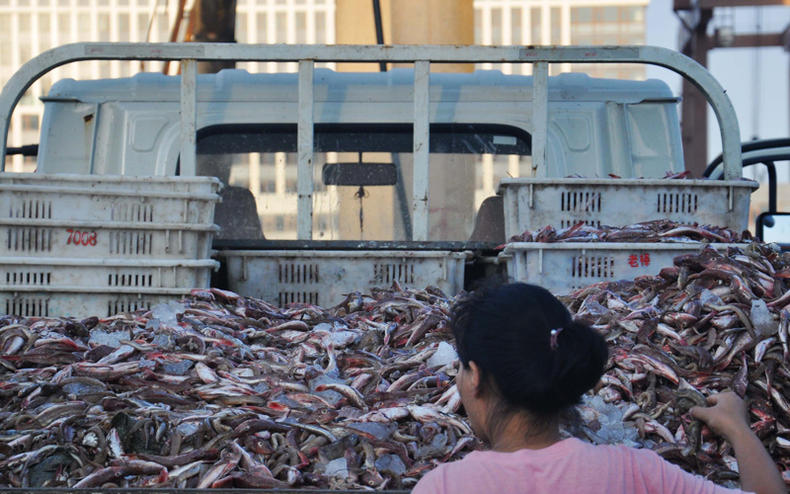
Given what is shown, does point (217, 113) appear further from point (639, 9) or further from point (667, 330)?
point (639, 9)

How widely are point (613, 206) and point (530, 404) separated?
119 inches

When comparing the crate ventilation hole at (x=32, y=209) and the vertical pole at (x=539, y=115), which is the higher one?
the vertical pole at (x=539, y=115)

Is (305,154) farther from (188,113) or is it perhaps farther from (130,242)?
(130,242)

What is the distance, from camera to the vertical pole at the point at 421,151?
5.01m

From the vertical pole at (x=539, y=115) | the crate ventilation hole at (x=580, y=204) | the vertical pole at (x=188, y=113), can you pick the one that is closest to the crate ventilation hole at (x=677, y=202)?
the crate ventilation hole at (x=580, y=204)

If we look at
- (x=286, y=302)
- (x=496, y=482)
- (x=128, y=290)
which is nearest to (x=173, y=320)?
(x=128, y=290)

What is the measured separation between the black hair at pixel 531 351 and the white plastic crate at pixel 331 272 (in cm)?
281

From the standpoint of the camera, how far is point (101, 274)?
14.8 ft

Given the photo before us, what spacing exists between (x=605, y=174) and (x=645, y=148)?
1.18ft

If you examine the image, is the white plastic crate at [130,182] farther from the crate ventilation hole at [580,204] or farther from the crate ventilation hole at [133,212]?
the crate ventilation hole at [580,204]

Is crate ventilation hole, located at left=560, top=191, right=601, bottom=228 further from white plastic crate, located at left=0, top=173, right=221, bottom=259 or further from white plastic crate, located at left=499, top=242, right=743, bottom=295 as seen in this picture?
white plastic crate, located at left=0, top=173, right=221, bottom=259

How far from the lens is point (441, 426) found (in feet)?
10.2

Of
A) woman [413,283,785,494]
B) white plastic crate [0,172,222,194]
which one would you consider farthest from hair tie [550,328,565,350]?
white plastic crate [0,172,222,194]

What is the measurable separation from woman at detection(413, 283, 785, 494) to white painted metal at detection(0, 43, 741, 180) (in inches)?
132
